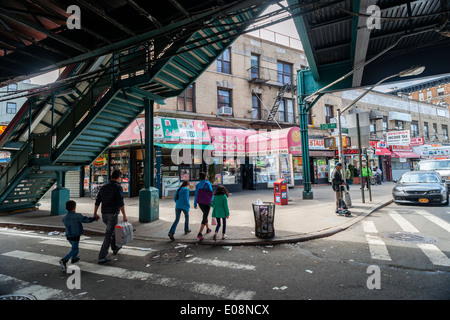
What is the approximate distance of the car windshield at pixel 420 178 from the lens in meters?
11.0

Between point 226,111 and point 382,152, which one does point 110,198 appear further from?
point 382,152

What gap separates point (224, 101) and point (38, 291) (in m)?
16.5

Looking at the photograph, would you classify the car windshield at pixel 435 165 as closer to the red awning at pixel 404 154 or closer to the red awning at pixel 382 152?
the red awning at pixel 382 152

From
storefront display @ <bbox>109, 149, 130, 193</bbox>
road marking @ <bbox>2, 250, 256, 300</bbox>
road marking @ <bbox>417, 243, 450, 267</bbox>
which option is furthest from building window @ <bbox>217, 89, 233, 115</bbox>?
road marking @ <bbox>2, 250, 256, 300</bbox>

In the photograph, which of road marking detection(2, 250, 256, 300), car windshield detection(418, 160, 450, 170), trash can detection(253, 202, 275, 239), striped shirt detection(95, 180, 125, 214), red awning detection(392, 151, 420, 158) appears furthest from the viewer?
red awning detection(392, 151, 420, 158)

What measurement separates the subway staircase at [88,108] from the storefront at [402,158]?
90.3ft

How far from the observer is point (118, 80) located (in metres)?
7.93

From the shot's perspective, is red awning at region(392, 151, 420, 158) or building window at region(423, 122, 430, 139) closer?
red awning at region(392, 151, 420, 158)

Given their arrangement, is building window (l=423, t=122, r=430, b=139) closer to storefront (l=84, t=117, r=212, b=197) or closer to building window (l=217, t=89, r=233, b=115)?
building window (l=217, t=89, r=233, b=115)

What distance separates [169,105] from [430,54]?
13543 millimetres

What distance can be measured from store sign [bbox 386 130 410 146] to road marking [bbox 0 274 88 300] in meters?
28.8

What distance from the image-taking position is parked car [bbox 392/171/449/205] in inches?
393

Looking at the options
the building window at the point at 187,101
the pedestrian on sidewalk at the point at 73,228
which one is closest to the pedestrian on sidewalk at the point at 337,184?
the pedestrian on sidewalk at the point at 73,228
